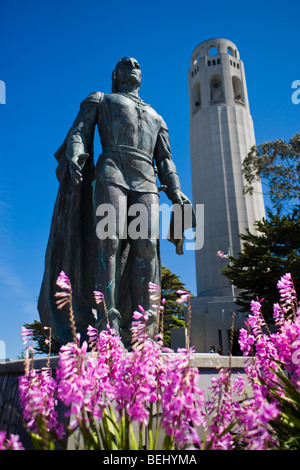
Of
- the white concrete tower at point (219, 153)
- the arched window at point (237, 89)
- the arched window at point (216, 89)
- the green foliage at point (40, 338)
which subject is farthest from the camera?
the arched window at point (237, 89)

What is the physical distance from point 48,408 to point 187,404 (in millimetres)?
766

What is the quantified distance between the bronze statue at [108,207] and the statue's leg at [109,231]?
10 mm

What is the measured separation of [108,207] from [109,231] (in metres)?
0.27

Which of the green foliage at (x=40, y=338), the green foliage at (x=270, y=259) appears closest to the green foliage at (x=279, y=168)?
the green foliage at (x=270, y=259)

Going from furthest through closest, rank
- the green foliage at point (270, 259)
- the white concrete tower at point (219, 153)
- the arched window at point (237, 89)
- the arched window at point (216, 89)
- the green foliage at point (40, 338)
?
1. the arched window at point (237, 89)
2. the arched window at point (216, 89)
3. the white concrete tower at point (219, 153)
4. the green foliage at point (270, 259)
5. the green foliage at point (40, 338)

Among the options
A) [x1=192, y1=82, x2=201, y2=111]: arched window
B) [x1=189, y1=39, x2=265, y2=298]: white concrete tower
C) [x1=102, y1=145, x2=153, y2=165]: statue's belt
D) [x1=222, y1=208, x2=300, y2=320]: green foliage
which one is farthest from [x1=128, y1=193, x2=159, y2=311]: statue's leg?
[x1=192, y1=82, x2=201, y2=111]: arched window

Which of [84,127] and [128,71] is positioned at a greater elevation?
[128,71]

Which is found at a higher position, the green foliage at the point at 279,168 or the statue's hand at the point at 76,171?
the green foliage at the point at 279,168

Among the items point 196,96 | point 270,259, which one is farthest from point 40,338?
point 196,96

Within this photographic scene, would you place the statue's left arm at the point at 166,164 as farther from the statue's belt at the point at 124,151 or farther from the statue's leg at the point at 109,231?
the statue's leg at the point at 109,231

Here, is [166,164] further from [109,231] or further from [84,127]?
[109,231]

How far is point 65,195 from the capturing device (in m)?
4.50

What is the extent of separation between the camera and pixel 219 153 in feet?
139

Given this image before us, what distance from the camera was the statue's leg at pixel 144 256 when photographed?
417 centimetres
